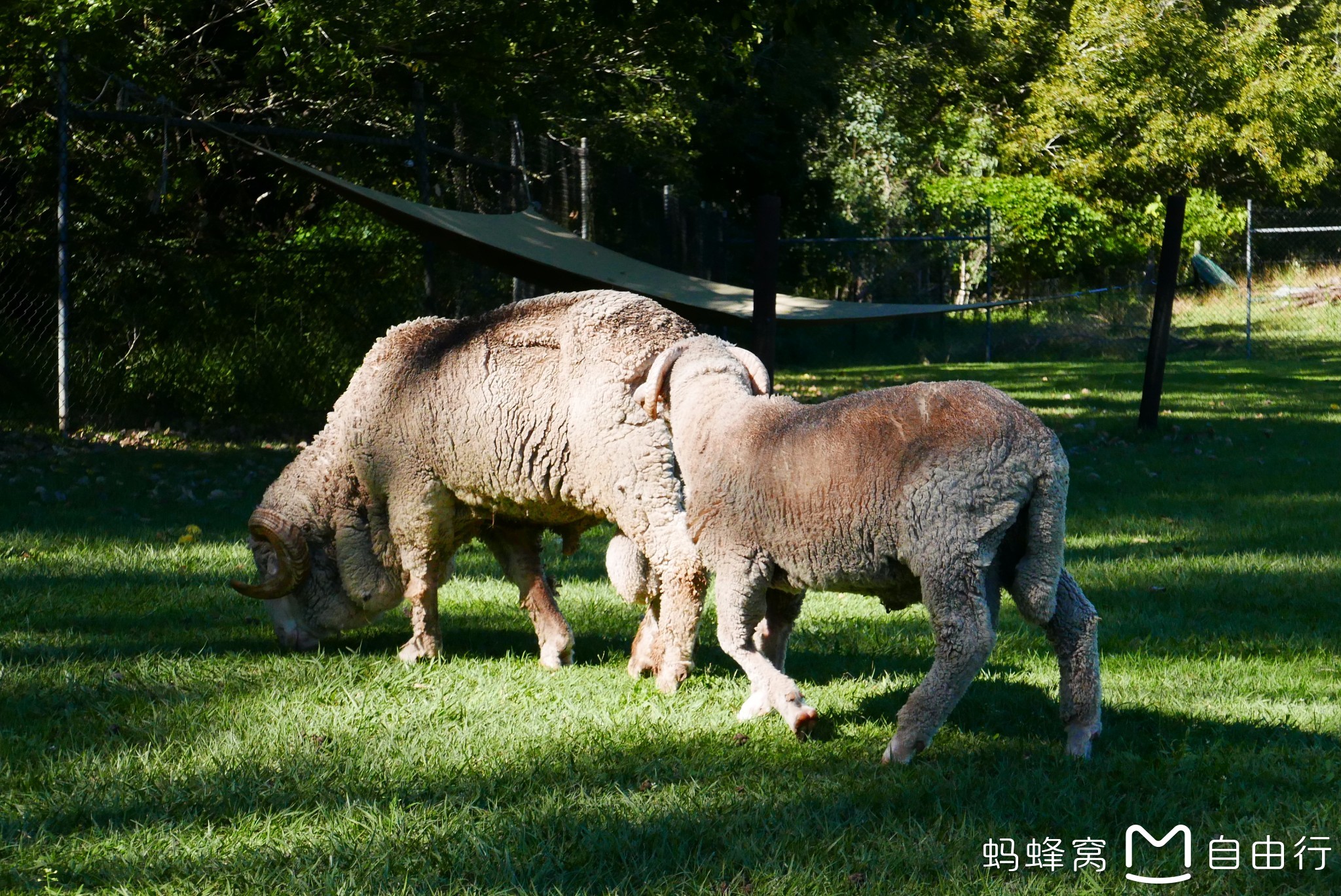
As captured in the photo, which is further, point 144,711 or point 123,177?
point 123,177

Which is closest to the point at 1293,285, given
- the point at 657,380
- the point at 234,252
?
the point at 234,252

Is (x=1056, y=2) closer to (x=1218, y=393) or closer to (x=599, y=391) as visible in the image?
(x=1218, y=393)

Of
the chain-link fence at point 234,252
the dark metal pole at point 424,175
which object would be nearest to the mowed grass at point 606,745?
the dark metal pole at point 424,175

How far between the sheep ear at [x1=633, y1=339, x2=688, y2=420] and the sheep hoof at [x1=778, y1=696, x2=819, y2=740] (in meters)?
1.13

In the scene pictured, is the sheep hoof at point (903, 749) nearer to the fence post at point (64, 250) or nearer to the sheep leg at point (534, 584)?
the sheep leg at point (534, 584)

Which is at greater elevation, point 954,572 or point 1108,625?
point 954,572

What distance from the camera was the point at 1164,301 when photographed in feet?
37.4

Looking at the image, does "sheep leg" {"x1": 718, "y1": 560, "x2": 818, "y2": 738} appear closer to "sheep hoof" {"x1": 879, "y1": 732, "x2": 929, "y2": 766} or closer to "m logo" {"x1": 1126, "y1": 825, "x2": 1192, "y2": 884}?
"sheep hoof" {"x1": 879, "y1": 732, "x2": 929, "y2": 766}

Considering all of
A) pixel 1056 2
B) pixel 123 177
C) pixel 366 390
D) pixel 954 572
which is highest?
pixel 1056 2

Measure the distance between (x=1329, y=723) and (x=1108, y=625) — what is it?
1.48m

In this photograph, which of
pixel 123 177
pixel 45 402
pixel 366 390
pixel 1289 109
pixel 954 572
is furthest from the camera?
pixel 1289 109

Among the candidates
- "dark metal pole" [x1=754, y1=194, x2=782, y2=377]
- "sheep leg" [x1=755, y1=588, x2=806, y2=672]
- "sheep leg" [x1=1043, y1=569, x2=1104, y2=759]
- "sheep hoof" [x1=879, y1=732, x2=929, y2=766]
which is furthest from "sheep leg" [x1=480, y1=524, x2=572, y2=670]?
"dark metal pole" [x1=754, y1=194, x2=782, y2=377]

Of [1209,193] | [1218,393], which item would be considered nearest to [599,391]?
[1218,393]

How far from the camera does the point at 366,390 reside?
5484 millimetres
